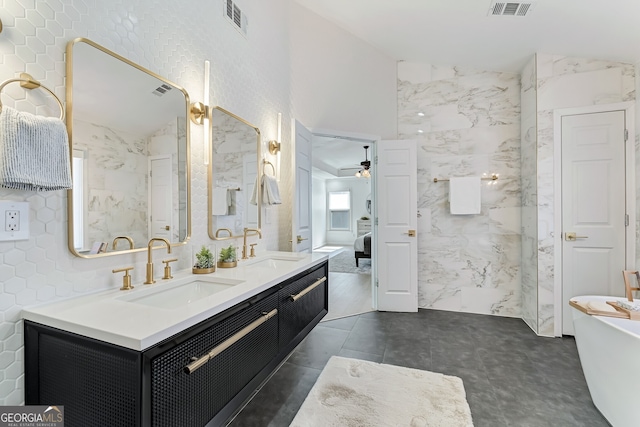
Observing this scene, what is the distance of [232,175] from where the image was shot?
2.10 meters

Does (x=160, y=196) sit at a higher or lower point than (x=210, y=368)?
higher

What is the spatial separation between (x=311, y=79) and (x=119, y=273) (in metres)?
2.65

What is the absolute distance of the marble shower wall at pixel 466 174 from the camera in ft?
10.9

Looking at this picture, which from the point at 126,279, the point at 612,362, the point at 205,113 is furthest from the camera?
the point at 205,113

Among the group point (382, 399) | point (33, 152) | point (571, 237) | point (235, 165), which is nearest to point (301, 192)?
point (235, 165)

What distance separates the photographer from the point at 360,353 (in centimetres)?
248

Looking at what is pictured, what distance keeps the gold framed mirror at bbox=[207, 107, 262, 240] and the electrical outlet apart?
95 cm

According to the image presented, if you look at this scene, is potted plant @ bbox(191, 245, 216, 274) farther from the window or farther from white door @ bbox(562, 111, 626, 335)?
the window

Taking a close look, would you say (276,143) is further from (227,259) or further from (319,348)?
(319,348)

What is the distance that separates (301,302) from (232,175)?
1.03 m

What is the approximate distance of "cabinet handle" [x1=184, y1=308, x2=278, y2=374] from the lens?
3.06ft

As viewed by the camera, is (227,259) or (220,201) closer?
(227,259)


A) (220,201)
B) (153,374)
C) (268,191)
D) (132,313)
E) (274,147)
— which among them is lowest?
(153,374)

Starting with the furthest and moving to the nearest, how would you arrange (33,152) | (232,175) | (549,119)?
(549,119)
(232,175)
(33,152)
